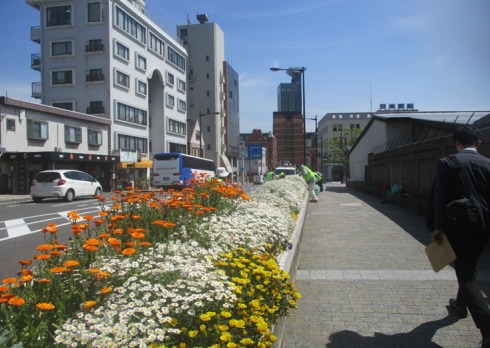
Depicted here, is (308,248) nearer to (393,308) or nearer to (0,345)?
(393,308)

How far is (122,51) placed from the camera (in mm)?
42594

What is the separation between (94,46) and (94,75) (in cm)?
290

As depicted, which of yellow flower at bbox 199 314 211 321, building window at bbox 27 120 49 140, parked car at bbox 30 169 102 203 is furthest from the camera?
building window at bbox 27 120 49 140

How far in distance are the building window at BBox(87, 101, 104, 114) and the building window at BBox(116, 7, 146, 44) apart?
868cm

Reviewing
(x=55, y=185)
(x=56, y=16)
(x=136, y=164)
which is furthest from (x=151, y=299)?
(x=56, y=16)

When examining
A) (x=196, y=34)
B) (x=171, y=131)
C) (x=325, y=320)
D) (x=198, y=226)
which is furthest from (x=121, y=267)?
(x=196, y=34)

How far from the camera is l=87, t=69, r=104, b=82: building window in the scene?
39656mm

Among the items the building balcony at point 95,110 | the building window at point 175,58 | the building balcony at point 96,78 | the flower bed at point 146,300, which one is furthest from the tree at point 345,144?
the flower bed at point 146,300

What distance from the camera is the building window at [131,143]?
41.8 metres

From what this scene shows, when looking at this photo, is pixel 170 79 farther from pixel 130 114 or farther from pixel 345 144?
pixel 345 144

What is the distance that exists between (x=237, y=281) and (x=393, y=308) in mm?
2472

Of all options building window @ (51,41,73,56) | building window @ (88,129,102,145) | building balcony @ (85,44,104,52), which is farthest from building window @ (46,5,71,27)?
building window @ (88,129,102,145)

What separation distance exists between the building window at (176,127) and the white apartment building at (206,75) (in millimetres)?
10983

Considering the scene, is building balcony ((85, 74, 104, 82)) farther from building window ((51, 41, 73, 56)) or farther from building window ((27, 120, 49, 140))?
building window ((27, 120, 49, 140))
